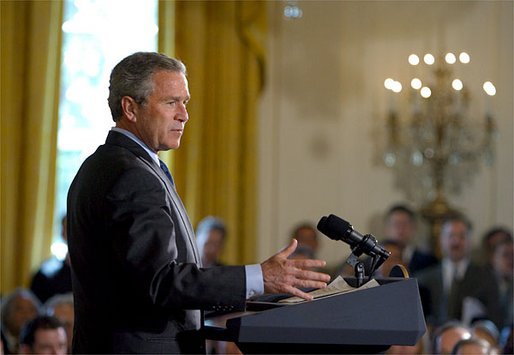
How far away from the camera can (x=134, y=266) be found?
2902 mm

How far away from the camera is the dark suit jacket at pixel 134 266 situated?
9.51ft

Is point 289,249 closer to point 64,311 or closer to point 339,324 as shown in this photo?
point 339,324

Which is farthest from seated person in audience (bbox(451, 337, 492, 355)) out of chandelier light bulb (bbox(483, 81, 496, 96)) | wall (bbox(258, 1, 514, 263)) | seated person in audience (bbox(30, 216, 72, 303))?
wall (bbox(258, 1, 514, 263))

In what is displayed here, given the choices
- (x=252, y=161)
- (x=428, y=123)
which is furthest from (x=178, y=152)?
(x=428, y=123)

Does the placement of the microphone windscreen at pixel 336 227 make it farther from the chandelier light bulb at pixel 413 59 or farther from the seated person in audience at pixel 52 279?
the chandelier light bulb at pixel 413 59

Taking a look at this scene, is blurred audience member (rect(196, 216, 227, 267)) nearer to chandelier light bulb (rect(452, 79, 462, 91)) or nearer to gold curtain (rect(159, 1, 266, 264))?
gold curtain (rect(159, 1, 266, 264))

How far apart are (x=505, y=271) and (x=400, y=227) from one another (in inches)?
36.2

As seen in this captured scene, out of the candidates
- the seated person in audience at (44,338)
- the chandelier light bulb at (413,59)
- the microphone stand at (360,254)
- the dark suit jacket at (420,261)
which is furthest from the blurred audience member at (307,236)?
the microphone stand at (360,254)

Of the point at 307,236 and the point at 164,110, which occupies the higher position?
the point at 164,110

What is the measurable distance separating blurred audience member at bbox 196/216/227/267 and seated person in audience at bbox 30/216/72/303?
3.33 feet

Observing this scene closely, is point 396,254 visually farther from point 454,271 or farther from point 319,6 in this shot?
point 319,6

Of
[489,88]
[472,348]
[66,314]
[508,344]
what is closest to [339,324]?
[472,348]

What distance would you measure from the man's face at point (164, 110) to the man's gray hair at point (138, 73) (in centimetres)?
2

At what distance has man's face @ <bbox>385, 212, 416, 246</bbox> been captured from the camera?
8914mm
